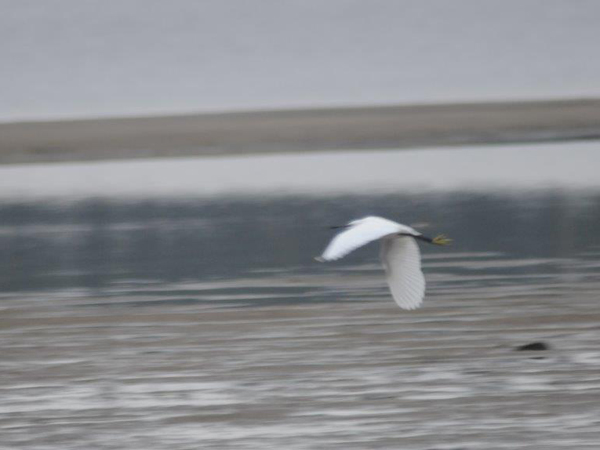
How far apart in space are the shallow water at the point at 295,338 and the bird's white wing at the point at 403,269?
1.47 ft

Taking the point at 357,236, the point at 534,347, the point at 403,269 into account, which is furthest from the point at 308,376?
the point at 534,347

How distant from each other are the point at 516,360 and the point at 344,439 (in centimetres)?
193

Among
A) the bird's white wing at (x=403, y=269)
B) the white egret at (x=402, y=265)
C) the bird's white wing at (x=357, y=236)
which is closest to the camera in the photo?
the bird's white wing at (x=357, y=236)

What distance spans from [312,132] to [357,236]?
19507 mm

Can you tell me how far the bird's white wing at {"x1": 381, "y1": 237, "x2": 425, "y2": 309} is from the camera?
8656 millimetres

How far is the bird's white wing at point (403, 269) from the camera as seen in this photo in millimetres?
8656

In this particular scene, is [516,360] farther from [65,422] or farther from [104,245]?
[104,245]

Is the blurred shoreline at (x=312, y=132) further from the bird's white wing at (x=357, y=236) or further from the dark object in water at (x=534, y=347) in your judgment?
the bird's white wing at (x=357, y=236)

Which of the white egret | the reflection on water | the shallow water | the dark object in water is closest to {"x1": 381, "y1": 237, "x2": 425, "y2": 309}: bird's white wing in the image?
the white egret

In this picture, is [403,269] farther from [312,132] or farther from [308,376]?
[312,132]

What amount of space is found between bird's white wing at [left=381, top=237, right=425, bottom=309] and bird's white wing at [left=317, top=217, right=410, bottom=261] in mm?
472

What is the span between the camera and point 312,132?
1074 inches

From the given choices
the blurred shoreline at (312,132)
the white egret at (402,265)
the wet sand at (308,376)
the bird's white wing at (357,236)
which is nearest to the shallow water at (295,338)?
the wet sand at (308,376)

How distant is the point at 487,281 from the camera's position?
38.6ft
